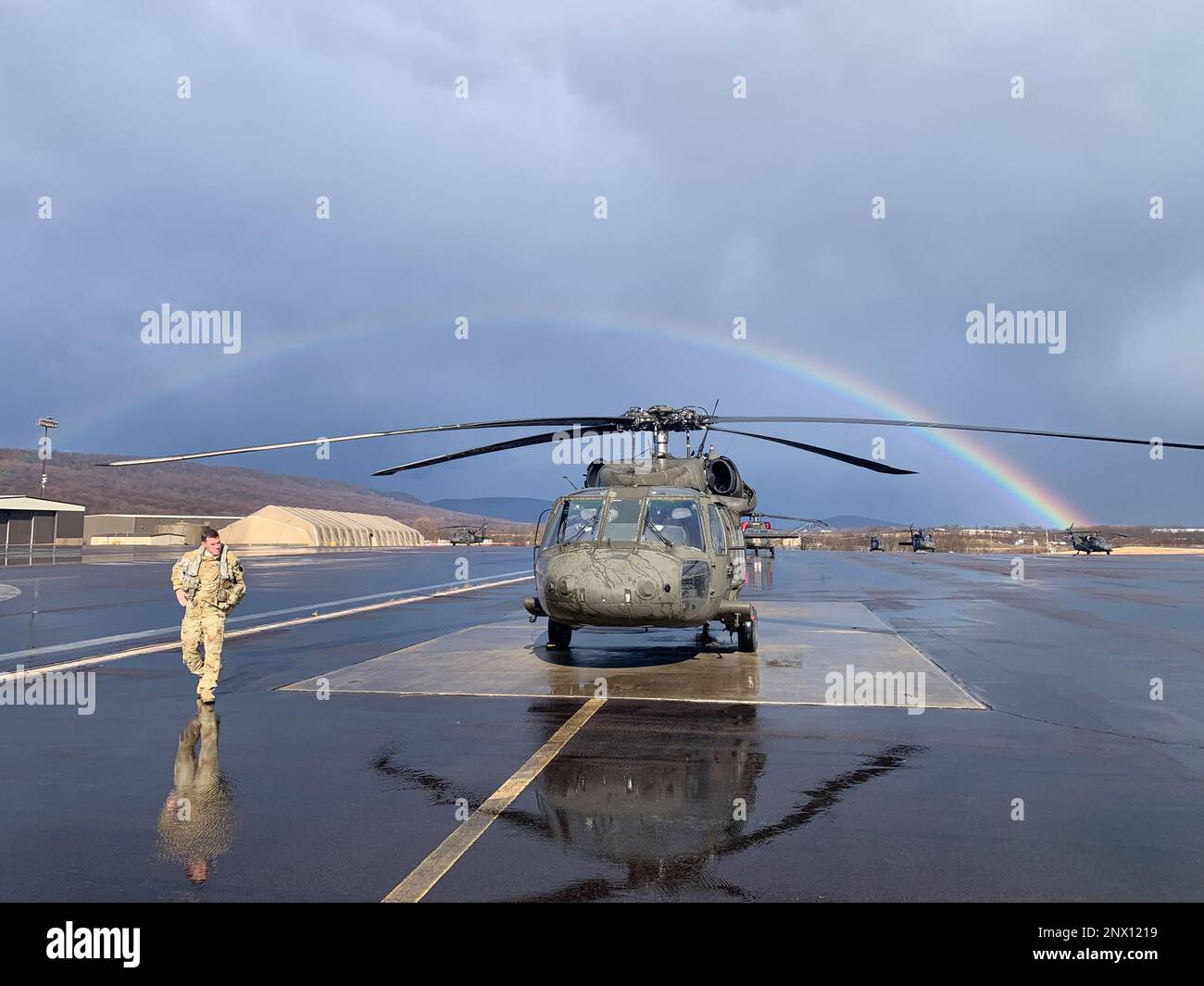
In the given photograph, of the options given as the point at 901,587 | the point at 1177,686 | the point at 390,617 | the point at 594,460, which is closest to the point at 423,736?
the point at 594,460

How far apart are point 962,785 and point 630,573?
14.6 ft

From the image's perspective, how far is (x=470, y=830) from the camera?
4.59m

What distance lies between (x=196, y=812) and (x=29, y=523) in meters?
60.8

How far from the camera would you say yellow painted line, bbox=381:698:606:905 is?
3811mm

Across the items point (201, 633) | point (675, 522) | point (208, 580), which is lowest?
point (201, 633)

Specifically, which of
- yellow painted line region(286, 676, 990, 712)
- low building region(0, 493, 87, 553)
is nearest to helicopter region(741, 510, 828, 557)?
yellow painted line region(286, 676, 990, 712)

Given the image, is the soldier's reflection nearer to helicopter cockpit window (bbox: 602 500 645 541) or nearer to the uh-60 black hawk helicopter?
the uh-60 black hawk helicopter

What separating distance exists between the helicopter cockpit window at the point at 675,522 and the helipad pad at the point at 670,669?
5.42 feet

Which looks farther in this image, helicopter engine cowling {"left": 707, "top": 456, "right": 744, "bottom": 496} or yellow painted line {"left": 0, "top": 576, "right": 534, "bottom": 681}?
helicopter engine cowling {"left": 707, "top": 456, "right": 744, "bottom": 496}

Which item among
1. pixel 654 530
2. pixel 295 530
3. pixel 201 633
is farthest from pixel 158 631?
pixel 295 530

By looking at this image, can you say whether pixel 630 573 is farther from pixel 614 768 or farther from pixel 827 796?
pixel 827 796

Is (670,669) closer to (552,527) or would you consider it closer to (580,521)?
(580,521)

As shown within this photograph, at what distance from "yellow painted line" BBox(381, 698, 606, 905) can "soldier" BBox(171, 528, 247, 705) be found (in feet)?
12.2
